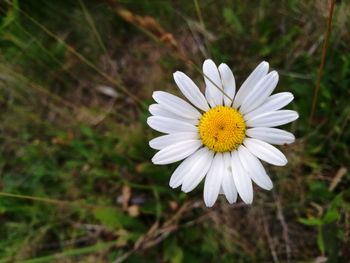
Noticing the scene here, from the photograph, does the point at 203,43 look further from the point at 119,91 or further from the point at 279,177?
the point at 279,177

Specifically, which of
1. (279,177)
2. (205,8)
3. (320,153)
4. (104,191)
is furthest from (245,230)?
(205,8)

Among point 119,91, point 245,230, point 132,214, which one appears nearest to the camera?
point 245,230

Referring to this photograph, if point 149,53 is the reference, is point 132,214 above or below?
below

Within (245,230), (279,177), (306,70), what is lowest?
(245,230)

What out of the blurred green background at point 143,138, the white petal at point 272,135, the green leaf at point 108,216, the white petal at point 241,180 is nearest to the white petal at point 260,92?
the white petal at point 272,135

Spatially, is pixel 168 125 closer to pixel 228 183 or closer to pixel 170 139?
pixel 170 139

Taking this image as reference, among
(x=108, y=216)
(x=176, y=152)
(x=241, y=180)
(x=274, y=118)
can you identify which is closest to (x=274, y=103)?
(x=274, y=118)

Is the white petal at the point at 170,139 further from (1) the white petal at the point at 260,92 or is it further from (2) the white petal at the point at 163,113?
(1) the white petal at the point at 260,92
